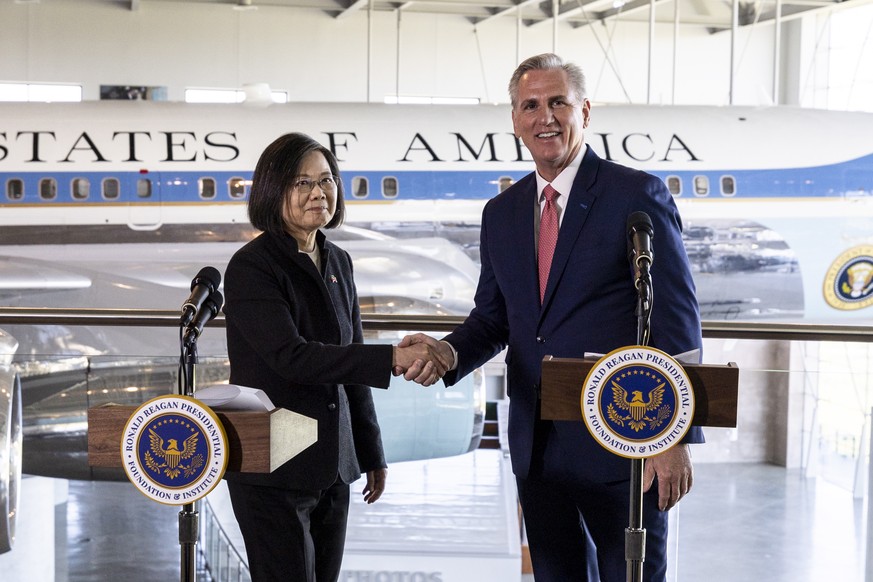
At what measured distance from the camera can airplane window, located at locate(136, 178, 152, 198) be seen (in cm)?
930

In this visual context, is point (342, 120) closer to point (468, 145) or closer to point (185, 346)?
point (468, 145)

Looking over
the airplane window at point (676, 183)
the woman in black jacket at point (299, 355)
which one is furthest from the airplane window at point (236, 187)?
the woman in black jacket at point (299, 355)

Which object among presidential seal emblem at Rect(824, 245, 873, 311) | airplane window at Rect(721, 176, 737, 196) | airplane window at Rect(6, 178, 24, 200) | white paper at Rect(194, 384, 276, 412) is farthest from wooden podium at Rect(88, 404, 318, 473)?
presidential seal emblem at Rect(824, 245, 873, 311)

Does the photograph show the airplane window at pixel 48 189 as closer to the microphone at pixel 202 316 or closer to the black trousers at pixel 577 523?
the microphone at pixel 202 316

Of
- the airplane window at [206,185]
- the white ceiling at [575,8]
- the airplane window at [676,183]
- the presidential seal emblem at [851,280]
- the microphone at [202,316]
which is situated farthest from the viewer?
the white ceiling at [575,8]

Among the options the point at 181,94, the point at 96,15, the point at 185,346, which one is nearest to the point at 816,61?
the point at 181,94

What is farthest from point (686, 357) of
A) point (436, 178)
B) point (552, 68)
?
point (436, 178)

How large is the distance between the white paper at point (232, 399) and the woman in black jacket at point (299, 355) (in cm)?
18

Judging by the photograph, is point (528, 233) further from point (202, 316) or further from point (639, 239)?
point (202, 316)

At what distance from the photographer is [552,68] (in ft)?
8.20

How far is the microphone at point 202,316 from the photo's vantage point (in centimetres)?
217

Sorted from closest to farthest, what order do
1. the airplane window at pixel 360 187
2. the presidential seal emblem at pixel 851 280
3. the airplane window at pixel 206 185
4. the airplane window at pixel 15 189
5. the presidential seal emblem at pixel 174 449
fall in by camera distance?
1. the presidential seal emblem at pixel 174 449
2. the airplane window at pixel 15 189
3. the airplane window at pixel 206 185
4. the airplane window at pixel 360 187
5. the presidential seal emblem at pixel 851 280

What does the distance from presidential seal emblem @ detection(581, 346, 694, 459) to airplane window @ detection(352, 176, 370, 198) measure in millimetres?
7485

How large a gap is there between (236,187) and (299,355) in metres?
7.26
